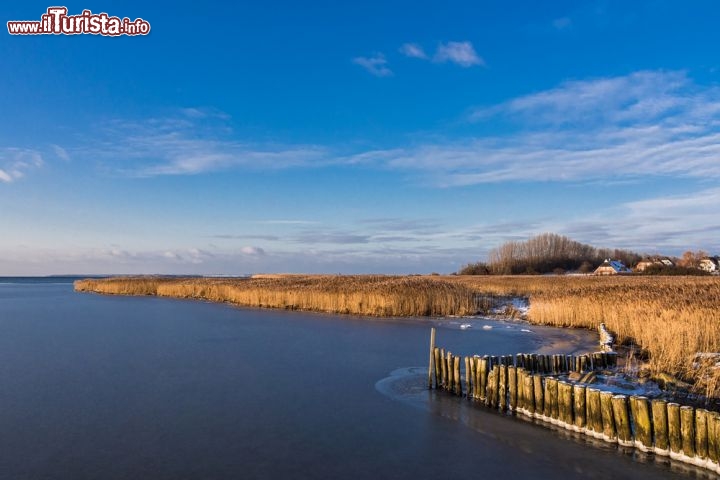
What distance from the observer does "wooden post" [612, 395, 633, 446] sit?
7562 millimetres

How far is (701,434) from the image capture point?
6.72 meters

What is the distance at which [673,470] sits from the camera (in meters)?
6.79

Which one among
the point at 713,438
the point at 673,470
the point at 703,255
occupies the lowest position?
the point at 673,470

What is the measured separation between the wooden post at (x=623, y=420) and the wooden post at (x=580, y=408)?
0.57m

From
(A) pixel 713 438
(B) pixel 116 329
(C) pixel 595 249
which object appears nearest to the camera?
(A) pixel 713 438

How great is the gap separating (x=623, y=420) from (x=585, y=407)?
0.64 m

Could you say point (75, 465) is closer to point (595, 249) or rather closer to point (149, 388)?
point (149, 388)

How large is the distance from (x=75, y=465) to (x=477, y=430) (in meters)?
5.86

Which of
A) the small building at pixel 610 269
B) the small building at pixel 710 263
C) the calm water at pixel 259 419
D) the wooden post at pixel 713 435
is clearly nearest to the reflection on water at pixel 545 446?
the calm water at pixel 259 419

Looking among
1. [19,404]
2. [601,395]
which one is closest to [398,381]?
[601,395]

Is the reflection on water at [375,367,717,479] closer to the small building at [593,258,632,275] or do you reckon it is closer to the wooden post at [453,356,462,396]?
the wooden post at [453,356,462,396]

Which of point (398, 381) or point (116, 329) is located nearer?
point (398, 381)

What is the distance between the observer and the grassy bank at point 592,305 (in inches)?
467

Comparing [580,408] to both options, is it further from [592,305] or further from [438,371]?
[592,305]
